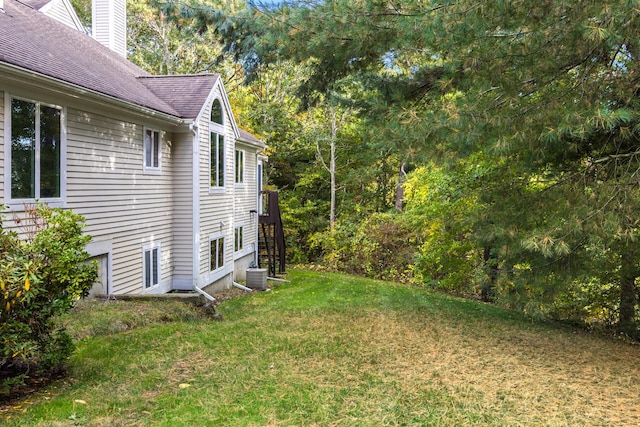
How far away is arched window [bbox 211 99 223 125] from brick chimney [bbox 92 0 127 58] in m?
4.48

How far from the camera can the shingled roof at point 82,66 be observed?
7.04 m

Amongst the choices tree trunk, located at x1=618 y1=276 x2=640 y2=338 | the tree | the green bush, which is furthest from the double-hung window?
tree trunk, located at x1=618 y1=276 x2=640 y2=338

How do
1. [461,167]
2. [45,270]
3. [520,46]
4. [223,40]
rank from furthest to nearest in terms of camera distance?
[461,167] < [223,40] < [520,46] < [45,270]

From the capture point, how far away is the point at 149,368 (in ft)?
18.3

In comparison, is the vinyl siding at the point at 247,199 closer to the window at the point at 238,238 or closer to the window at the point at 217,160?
the window at the point at 238,238

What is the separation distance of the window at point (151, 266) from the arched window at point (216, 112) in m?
4.06

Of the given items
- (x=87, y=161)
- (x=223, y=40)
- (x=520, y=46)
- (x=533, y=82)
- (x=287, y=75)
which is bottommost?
(x=87, y=161)

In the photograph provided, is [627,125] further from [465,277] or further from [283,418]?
[465,277]

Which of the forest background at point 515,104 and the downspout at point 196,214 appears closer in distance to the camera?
the forest background at point 515,104

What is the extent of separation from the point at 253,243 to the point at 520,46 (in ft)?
49.5

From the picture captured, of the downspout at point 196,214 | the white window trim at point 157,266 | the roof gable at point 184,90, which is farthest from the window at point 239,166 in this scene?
the white window trim at point 157,266

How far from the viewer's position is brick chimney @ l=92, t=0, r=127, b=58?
14805mm

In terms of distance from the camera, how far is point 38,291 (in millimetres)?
4184

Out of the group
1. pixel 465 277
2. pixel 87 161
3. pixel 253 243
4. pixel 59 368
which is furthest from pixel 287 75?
pixel 59 368
